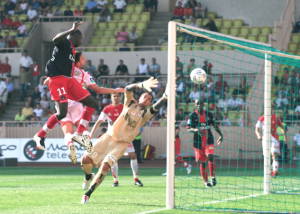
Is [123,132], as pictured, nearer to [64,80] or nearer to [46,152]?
[64,80]

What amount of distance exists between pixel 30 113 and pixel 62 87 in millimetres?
14346

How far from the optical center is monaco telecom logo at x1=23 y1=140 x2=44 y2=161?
688 inches

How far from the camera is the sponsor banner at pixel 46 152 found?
57.3 ft

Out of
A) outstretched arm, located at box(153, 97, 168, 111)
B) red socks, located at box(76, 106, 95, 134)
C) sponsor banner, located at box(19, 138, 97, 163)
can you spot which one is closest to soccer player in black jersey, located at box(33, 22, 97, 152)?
red socks, located at box(76, 106, 95, 134)

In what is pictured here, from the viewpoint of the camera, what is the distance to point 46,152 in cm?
1755

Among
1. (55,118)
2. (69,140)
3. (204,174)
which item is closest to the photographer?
(55,118)

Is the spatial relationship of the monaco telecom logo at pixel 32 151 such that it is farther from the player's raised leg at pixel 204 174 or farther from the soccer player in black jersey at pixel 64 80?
the soccer player in black jersey at pixel 64 80

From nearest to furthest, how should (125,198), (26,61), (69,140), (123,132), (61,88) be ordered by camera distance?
(61,88)
(69,140)
(125,198)
(123,132)
(26,61)

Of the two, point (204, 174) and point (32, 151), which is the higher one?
point (204, 174)

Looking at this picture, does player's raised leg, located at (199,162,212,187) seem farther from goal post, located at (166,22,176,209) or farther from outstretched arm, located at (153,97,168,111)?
goal post, located at (166,22,176,209)

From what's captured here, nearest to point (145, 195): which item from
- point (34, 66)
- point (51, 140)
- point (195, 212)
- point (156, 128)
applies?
point (195, 212)

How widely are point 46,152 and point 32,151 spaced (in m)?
0.59

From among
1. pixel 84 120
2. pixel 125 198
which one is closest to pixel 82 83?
pixel 84 120

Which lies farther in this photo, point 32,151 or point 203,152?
point 32,151
